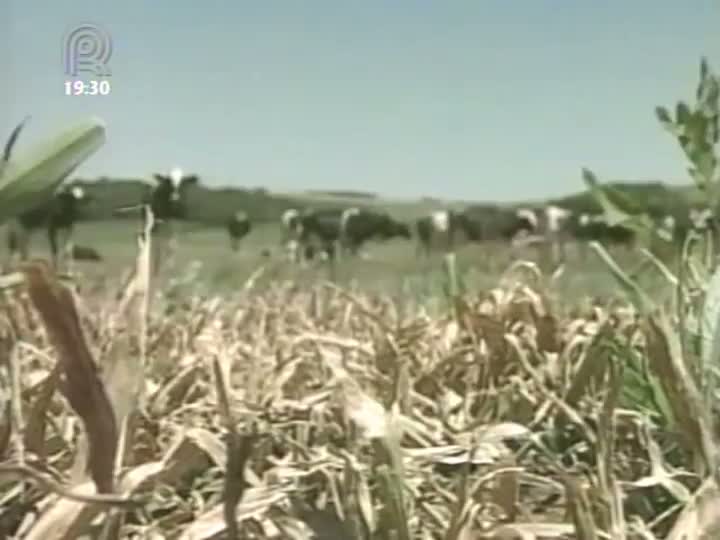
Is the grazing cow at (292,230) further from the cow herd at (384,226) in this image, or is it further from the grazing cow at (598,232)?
the grazing cow at (598,232)

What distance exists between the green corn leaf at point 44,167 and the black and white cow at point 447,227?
1.65 feet

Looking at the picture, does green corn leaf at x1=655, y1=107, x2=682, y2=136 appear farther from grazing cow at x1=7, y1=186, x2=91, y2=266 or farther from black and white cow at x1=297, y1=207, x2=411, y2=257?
black and white cow at x1=297, y1=207, x2=411, y2=257

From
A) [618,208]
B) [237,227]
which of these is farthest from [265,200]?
[618,208]

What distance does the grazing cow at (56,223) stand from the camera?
1.11 feet

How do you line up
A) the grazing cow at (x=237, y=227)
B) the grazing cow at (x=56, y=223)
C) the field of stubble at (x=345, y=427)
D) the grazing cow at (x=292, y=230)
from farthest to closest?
the grazing cow at (x=292, y=230)
the grazing cow at (x=237, y=227)
the grazing cow at (x=56, y=223)
the field of stubble at (x=345, y=427)

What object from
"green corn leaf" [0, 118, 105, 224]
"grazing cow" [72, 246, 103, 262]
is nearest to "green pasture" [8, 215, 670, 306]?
"grazing cow" [72, 246, 103, 262]

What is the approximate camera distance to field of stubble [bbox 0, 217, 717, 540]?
21 centimetres

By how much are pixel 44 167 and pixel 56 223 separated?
0.22 meters

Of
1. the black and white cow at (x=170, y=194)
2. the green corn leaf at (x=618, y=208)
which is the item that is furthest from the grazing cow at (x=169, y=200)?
the green corn leaf at (x=618, y=208)

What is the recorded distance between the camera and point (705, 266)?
1.21ft

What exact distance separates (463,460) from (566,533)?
0.04 meters

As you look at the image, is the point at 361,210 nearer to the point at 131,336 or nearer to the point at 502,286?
the point at 502,286

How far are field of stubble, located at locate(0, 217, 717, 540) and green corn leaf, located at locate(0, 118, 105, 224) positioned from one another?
0.02m

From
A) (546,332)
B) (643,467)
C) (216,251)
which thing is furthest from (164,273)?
(643,467)
